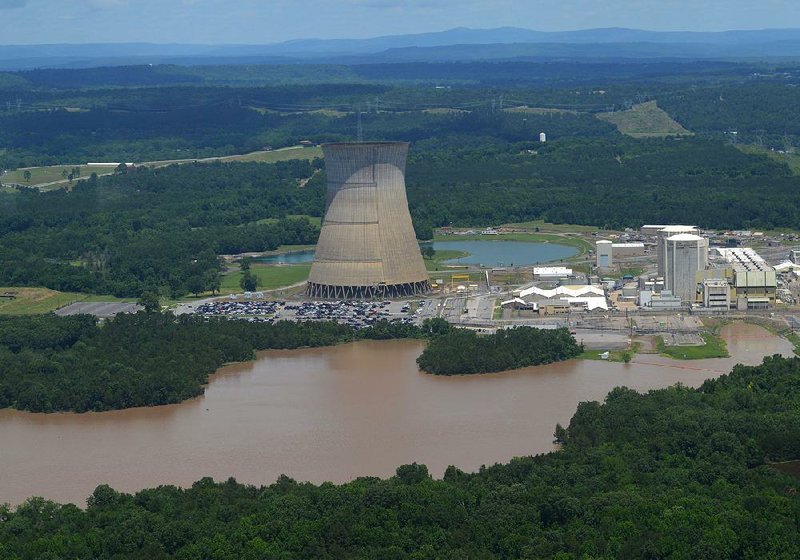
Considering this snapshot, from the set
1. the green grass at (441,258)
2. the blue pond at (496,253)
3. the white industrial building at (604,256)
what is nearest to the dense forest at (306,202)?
the blue pond at (496,253)

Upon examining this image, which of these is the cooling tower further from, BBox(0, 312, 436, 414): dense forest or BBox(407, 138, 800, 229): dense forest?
BBox(407, 138, 800, 229): dense forest

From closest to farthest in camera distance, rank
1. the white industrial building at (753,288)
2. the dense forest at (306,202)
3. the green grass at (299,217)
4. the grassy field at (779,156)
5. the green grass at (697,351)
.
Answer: the green grass at (697,351) < the white industrial building at (753,288) < the dense forest at (306,202) < the green grass at (299,217) < the grassy field at (779,156)

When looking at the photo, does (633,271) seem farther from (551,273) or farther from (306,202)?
(306,202)

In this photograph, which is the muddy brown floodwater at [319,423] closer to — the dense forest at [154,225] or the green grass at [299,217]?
the dense forest at [154,225]

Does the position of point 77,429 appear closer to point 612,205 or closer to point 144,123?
point 612,205

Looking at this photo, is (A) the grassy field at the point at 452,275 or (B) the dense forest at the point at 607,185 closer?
(A) the grassy field at the point at 452,275

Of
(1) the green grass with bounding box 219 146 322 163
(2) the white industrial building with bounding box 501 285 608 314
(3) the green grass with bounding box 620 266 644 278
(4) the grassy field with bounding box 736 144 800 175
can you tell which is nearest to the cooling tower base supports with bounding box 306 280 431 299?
(2) the white industrial building with bounding box 501 285 608 314

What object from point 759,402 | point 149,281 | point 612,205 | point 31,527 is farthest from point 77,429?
point 612,205
